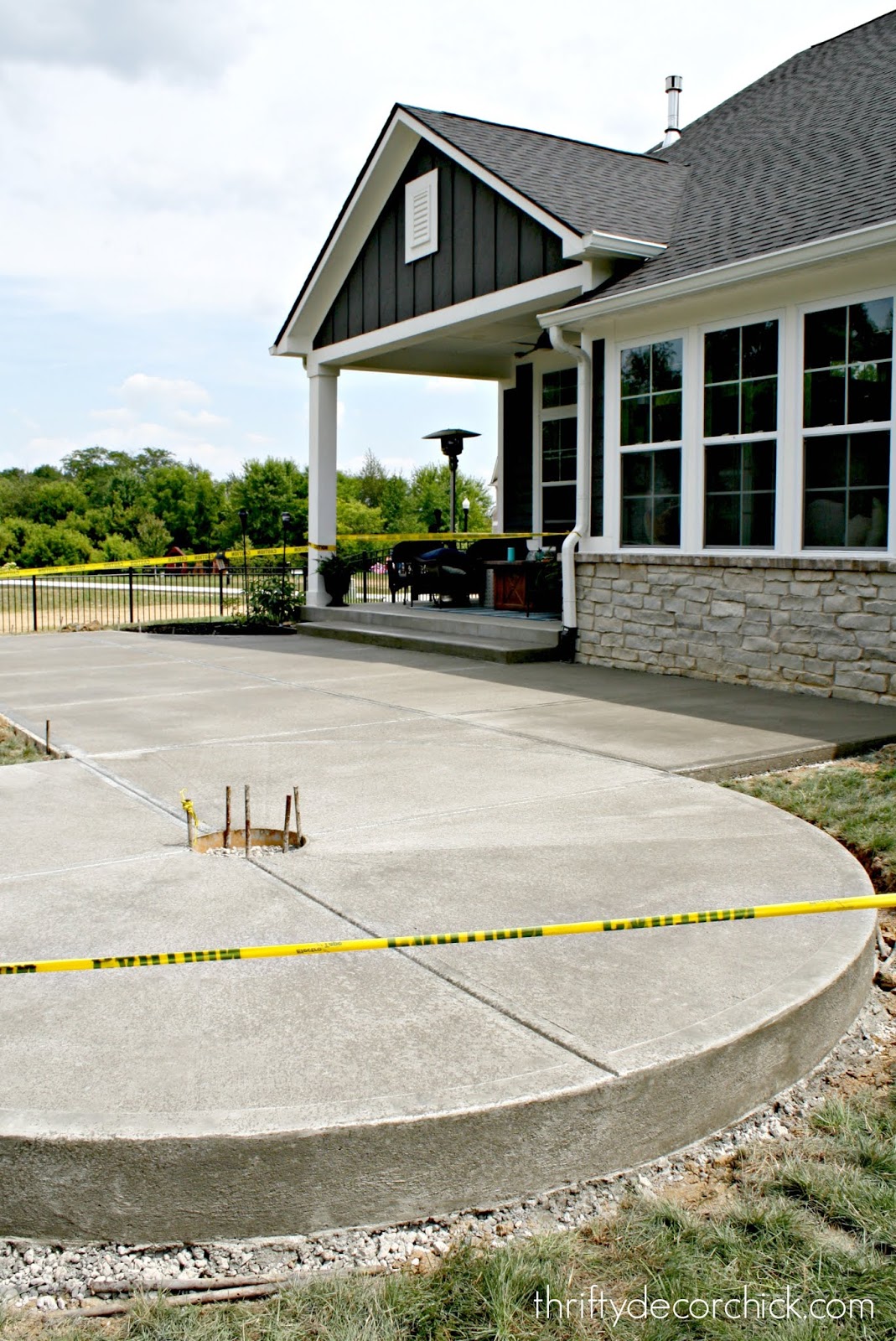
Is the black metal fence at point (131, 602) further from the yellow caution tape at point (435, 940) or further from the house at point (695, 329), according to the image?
the yellow caution tape at point (435, 940)

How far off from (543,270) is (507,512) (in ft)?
16.8

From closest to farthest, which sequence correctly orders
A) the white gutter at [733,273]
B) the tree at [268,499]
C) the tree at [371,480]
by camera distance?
the white gutter at [733,273] → the tree at [268,499] → the tree at [371,480]

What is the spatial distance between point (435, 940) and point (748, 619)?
6.59 metres

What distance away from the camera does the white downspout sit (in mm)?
10641

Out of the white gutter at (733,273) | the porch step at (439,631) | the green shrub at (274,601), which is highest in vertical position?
the white gutter at (733,273)

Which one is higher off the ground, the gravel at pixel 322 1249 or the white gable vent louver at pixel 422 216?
the white gable vent louver at pixel 422 216

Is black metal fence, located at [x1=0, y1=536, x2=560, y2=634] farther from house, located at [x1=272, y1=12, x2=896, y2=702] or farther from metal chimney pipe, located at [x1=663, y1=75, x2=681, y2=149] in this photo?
metal chimney pipe, located at [x1=663, y1=75, x2=681, y2=149]

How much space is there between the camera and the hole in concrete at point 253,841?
4512mm

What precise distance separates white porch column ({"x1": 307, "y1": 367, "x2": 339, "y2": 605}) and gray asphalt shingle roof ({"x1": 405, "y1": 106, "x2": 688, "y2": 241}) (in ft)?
13.3

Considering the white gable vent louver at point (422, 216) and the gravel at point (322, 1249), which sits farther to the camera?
the white gable vent louver at point (422, 216)

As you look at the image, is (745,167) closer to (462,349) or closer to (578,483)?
A: (578,483)

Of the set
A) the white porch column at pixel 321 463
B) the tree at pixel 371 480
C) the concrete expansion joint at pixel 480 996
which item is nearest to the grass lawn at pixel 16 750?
the concrete expansion joint at pixel 480 996

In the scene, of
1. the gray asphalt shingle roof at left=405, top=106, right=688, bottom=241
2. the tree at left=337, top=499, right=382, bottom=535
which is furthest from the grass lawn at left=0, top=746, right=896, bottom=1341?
the tree at left=337, top=499, right=382, bottom=535

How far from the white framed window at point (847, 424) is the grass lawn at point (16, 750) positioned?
5951mm
